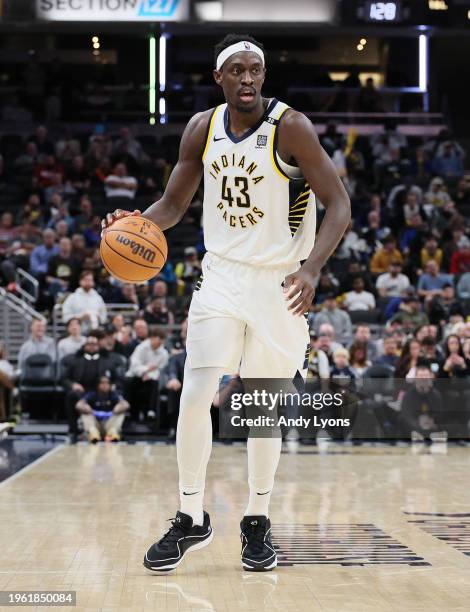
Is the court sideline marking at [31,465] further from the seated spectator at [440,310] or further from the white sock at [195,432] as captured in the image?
the seated spectator at [440,310]

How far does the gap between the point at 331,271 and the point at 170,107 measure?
8.92m

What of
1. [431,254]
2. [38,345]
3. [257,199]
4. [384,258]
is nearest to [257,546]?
[257,199]

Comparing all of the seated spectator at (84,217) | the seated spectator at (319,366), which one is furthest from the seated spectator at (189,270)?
the seated spectator at (319,366)

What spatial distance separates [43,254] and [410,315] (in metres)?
5.64

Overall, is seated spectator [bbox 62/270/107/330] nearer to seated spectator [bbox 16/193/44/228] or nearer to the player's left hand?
seated spectator [bbox 16/193/44/228]

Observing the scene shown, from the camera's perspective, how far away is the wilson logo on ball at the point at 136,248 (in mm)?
5133

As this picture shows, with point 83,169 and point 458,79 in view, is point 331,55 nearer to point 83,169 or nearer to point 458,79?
point 458,79

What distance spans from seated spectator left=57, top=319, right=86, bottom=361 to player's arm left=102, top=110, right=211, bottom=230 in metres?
8.83

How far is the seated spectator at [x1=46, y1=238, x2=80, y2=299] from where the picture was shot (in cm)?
1644

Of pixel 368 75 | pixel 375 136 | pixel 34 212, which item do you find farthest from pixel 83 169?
pixel 368 75

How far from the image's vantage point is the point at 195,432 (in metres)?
5.07

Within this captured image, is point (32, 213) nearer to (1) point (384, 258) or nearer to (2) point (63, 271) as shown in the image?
(2) point (63, 271)

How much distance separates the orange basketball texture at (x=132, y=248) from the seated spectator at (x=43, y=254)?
39.4 ft

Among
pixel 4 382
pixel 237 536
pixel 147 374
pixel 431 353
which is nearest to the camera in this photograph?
pixel 237 536
